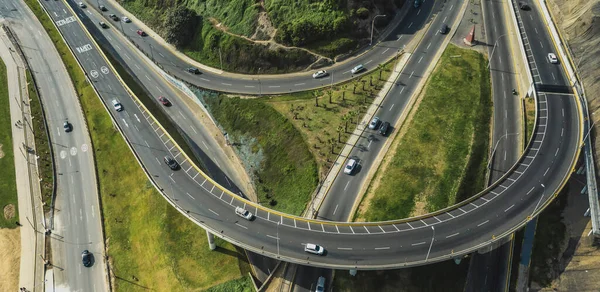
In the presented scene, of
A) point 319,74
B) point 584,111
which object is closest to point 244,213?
point 319,74

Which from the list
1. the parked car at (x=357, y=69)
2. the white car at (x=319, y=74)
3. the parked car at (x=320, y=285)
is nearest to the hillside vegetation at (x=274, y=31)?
the white car at (x=319, y=74)

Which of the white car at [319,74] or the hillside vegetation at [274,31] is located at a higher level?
the hillside vegetation at [274,31]

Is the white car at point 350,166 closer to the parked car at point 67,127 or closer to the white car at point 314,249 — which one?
the white car at point 314,249

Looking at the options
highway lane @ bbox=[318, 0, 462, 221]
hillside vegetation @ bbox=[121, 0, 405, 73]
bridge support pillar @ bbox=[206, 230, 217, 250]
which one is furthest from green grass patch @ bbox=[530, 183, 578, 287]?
hillside vegetation @ bbox=[121, 0, 405, 73]

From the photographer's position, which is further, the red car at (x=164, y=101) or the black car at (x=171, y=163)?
the red car at (x=164, y=101)

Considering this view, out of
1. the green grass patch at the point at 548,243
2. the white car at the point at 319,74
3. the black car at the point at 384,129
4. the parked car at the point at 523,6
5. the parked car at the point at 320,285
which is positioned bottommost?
the green grass patch at the point at 548,243

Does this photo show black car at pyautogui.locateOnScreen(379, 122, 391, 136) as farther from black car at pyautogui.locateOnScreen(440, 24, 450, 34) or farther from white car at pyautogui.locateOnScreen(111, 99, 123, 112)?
white car at pyautogui.locateOnScreen(111, 99, 123, 112)

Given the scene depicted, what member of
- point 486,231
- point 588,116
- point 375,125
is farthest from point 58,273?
point 588,116
